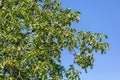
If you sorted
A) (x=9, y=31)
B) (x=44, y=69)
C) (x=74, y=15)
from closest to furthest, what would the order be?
1. (x=44, y=69)
2. (x=9, y=31)
3. (x=74, y=15)

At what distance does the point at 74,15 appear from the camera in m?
32.1

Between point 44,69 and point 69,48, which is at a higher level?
point 69,48

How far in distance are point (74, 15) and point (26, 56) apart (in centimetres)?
570

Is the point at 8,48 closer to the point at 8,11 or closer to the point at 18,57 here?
the point at 18,57

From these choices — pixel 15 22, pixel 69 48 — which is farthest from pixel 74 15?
pixel 15 22

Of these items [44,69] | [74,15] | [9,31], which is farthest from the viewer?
[74,15]

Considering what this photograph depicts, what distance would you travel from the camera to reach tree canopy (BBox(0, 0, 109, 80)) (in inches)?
1129

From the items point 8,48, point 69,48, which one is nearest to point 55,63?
point 69,48

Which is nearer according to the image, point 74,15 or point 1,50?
point 1,50

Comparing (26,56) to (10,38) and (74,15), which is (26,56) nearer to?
(10,38)

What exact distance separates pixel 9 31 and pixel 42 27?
2259mm

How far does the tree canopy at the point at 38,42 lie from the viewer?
28.7m

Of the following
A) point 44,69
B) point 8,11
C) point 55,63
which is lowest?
point 44,69

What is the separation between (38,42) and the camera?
29406mm
